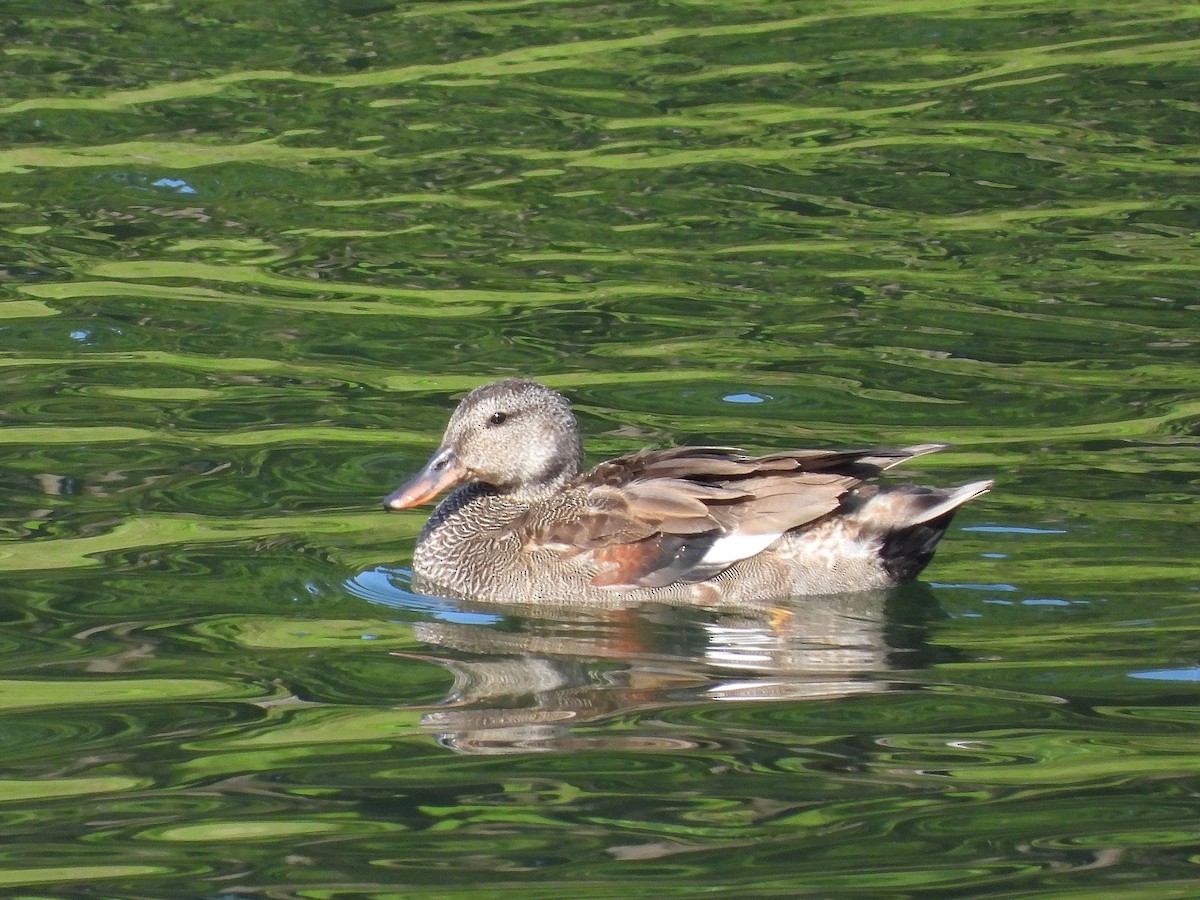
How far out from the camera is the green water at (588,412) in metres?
5.42

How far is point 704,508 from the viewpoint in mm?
7609

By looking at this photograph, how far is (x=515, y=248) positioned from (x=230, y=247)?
1545 mm

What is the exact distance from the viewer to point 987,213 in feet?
40.5

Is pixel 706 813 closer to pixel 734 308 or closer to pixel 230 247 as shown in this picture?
pixel 734 308

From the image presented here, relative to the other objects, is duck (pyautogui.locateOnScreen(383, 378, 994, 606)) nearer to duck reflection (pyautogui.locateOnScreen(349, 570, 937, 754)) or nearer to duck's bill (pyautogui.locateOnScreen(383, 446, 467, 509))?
duck reflection (pyautogui.locateOnScreen(349, 570, 937, 754))

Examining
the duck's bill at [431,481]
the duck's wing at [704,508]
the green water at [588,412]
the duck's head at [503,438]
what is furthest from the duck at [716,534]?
the duck's head at [503,438]

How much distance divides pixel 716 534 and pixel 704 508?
10 cm

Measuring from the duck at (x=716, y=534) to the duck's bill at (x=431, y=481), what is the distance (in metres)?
0.29

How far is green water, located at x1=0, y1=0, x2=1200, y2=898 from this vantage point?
5.42 meters

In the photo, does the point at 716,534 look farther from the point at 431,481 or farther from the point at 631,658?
the point at 431,481

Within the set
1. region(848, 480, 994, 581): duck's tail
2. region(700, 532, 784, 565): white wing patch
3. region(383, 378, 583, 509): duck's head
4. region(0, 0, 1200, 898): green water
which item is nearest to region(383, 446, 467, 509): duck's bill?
region(383, 378, 583, 509): duck's head

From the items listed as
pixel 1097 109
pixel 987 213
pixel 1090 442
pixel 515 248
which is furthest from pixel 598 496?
pixel 1097 109

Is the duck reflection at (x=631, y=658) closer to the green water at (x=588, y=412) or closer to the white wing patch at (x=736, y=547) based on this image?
the green water at (x=588, y=412)

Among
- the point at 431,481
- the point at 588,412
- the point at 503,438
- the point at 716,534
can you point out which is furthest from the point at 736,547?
the point at 588,412
